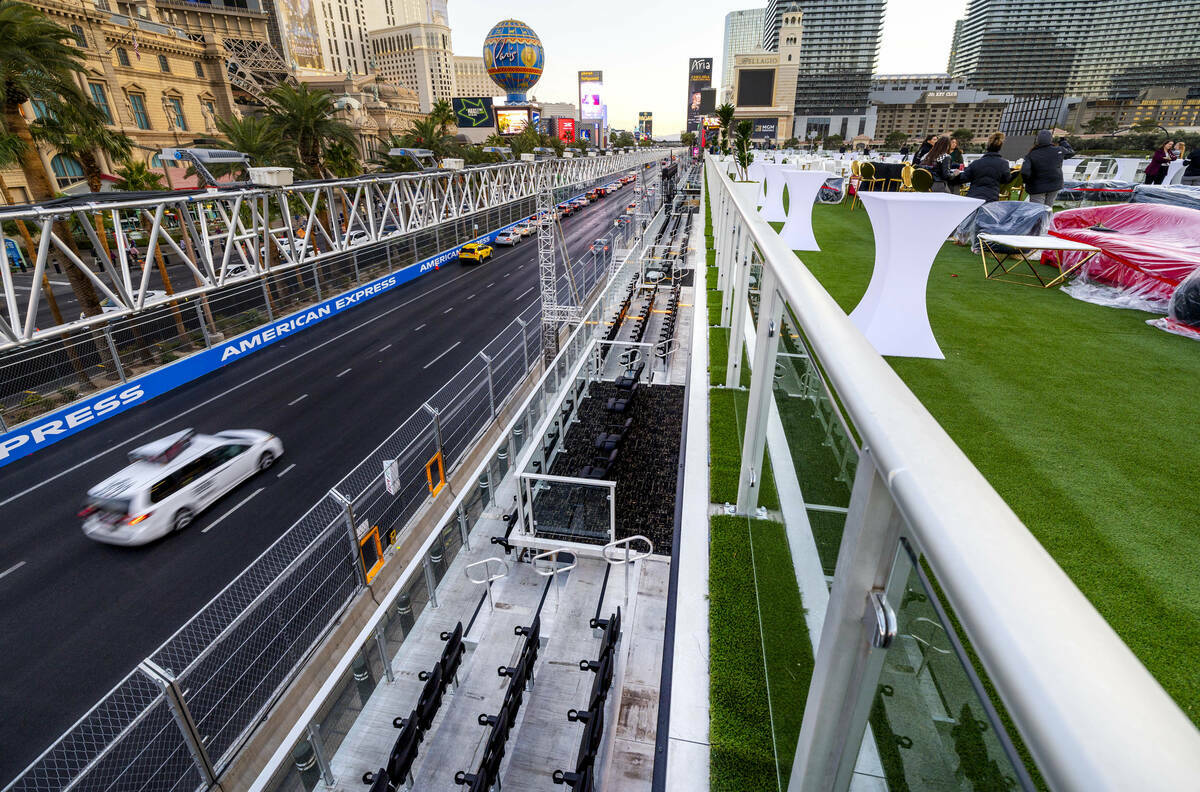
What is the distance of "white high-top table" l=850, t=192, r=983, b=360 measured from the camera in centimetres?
595

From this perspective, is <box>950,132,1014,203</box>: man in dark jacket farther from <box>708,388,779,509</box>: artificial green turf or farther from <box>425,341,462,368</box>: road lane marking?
<box>425,341,462,368</box>: road lane marking

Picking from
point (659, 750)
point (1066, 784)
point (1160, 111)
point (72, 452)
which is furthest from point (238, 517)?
point (1160, 111)

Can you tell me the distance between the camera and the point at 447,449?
1130 centimetres

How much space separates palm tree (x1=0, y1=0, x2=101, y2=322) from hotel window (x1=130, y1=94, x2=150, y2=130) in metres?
44.3

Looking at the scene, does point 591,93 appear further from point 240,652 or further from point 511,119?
point 240,652

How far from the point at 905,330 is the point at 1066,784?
20.7 ft

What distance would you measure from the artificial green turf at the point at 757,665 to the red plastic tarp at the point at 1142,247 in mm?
7058

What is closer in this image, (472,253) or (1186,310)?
(1186,310)

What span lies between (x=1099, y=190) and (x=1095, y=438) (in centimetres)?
1966

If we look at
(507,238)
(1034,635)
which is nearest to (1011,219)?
(1034,635)

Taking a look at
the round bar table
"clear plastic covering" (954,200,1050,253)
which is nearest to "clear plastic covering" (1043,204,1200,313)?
"clear plastic covering" (954,200,1050,253)

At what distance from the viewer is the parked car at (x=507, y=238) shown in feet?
122

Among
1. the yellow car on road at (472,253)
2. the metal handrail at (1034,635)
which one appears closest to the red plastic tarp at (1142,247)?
the metal handrail at (1034,635)

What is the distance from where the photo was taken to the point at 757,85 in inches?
4579
